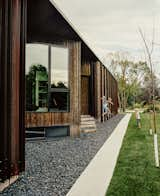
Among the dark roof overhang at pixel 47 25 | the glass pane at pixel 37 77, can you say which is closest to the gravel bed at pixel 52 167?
the glass pane at pixel 37 77

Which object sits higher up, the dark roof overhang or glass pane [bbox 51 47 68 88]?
the dark roof overhang

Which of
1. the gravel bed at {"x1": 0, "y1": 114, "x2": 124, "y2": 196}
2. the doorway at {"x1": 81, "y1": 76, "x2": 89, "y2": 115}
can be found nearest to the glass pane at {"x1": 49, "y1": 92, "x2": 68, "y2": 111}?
the gravel bed at {"x1": 0, "y1": 114, "x2": 124, "y2": 196}

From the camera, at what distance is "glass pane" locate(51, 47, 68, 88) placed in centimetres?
862

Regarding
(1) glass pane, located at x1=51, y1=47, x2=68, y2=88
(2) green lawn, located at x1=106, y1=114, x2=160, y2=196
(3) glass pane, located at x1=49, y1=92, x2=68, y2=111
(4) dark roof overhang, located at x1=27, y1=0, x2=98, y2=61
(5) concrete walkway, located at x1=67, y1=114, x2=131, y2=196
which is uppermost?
(4) dark roof overhang, located at x1=27, y1=0, x2=98, y2=61

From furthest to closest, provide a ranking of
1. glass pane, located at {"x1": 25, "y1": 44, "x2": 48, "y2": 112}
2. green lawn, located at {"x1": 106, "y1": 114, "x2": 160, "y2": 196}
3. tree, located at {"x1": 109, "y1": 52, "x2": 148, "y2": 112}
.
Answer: tree, located at {"x1": 109, "y1": 52, "x2": 148, "y2": 112}
glass pane, located at {"x1": 25, "y1": 44, "x2": 48, "y2": 112}
green lawn, located at {"x1": 106, "y1": 114, "x2": 160, "y2": 196}

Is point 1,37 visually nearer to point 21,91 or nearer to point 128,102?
point 21,91

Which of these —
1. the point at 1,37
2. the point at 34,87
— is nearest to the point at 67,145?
the point at 34,87

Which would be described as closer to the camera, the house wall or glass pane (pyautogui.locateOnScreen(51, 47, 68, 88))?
the house wall

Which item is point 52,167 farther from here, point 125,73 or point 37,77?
point 125,73

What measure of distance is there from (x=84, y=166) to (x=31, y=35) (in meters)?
5.20

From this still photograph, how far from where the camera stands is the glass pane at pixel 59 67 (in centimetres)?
862

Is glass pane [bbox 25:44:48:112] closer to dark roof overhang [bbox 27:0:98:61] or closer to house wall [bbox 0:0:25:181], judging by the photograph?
dark roof overhang [bbox 27:0:98:61]

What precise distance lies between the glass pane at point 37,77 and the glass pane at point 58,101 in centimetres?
24

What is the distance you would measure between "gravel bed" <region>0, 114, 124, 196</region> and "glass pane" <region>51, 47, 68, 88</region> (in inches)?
82.9
